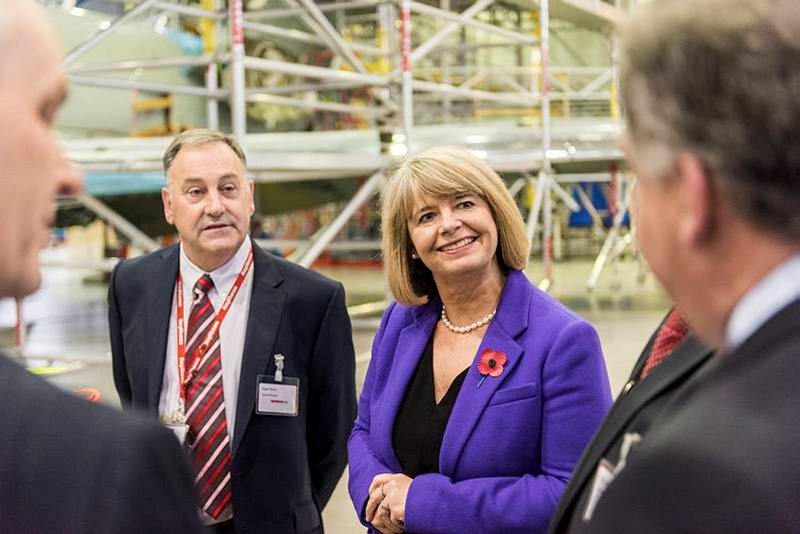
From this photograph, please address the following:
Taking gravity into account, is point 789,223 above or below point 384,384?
above

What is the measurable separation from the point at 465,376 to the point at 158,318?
0.94 meters

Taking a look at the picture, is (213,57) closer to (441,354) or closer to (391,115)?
(391,115)

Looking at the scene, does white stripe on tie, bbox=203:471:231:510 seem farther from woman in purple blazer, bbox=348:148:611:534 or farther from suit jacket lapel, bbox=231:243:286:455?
woman in purple blazer, bbox=348:148:611:534

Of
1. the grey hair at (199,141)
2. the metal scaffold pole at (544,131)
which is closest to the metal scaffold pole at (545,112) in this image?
the metal scaffold pole at (544,131)

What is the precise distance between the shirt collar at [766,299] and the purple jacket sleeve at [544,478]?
1.24m

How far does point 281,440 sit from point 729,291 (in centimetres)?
188

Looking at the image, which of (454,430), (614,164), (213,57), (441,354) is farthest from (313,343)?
(614,164)

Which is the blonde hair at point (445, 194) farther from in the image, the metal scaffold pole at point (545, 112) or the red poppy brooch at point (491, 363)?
the metal scaffold pole at point (545, 112)

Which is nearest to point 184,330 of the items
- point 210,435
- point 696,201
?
point 210,435

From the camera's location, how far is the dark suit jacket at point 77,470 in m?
0.77

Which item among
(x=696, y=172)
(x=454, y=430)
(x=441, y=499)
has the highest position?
(x=696, y=172)

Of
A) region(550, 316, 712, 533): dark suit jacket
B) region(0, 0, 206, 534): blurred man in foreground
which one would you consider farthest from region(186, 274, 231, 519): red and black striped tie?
region(0, 0, 206, 534): blurred man in foreground

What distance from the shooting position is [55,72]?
819 mm

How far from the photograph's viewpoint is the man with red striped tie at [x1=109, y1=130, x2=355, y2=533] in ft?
8.05
